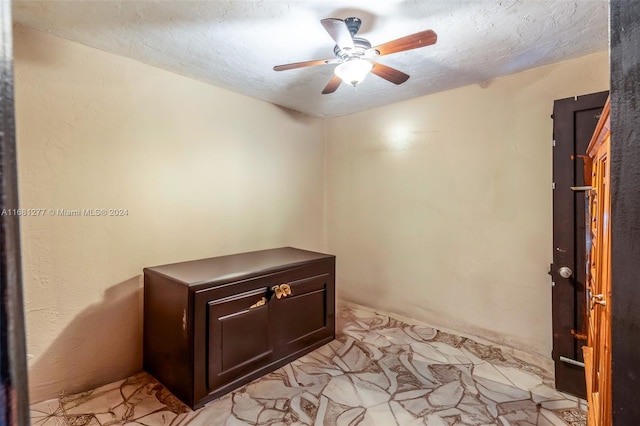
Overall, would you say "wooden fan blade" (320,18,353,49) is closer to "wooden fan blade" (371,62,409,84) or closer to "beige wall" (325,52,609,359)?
"wooden fan blade" (371,62,409,84)

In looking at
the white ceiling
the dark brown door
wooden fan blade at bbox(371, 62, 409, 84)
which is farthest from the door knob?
wooden fan blade at bbox(371, 62, 409, 84)

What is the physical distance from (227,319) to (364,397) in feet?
3.38

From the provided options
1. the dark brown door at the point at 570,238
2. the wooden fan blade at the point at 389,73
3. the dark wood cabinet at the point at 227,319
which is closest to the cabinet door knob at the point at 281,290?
the dark wood cabinet at the point at 227,319

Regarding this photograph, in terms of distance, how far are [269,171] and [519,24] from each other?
232cm

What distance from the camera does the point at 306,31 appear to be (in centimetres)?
186

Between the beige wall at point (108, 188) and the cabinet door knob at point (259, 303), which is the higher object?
the beige wall at point (108, 188)

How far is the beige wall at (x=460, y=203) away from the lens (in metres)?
2.43

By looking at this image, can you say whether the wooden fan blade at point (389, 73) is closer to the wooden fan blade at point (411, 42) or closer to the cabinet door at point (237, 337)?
the wooden fan blade at point (411, 42)

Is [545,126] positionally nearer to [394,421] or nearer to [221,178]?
[394,421]

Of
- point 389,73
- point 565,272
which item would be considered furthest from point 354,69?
point 565,272

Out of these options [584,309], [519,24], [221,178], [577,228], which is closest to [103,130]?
[221,178]

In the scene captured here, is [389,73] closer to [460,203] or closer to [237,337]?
[460,203]

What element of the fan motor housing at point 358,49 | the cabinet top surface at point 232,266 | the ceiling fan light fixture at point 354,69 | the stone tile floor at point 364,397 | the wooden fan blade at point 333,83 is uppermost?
the fan motor housing at point 358,49

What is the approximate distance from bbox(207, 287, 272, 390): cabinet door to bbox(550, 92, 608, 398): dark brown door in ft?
6.48
